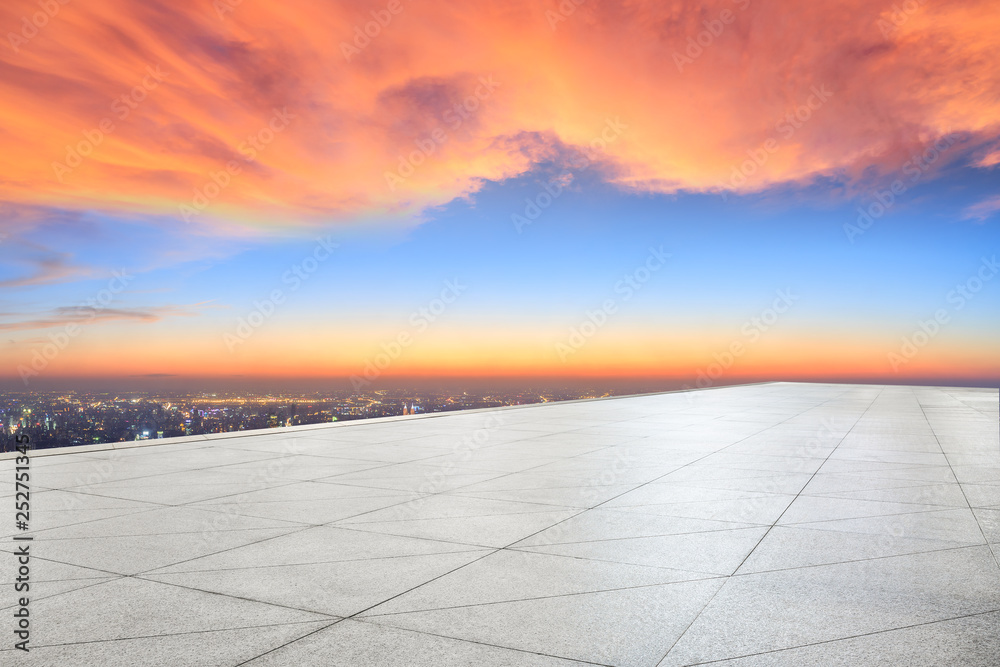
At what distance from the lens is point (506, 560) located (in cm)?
496

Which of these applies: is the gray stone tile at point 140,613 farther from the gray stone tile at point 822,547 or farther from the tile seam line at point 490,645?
the gray stone tile at point 822,547

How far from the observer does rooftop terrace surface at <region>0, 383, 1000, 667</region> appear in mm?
3557

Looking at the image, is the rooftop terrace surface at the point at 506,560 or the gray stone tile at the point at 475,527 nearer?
the rooftop terrace surface at the point at 506,560

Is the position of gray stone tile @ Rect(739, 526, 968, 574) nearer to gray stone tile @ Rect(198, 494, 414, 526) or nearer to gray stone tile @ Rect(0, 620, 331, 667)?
gray stone tile @ Rect(0, 620, 331, 667)

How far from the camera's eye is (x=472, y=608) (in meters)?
4.02

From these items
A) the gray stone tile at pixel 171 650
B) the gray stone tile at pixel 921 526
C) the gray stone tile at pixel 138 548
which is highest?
the gray stone tile at pixel 138 548

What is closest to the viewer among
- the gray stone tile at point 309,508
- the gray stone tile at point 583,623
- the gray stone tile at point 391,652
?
the gray stone tile at point 391,652

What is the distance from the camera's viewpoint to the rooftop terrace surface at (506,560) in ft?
11.7

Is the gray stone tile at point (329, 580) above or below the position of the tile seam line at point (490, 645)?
above

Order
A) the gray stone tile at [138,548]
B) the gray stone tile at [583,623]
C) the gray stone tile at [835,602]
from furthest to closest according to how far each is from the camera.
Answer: the gray stone tile at [138,548]
the gray stone tile at [835,602]
the gray stone tile at [583,623]

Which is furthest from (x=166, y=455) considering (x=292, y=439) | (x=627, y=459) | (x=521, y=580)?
(x=521, y=580)

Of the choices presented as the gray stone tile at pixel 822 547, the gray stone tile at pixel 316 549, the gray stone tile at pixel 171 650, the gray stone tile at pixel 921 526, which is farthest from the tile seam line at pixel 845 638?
the gray stone tile at pixel 316 549

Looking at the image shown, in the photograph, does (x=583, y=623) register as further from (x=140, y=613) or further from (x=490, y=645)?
(x=140, y=613)

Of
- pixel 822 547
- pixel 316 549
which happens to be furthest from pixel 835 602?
pixel 316 549
